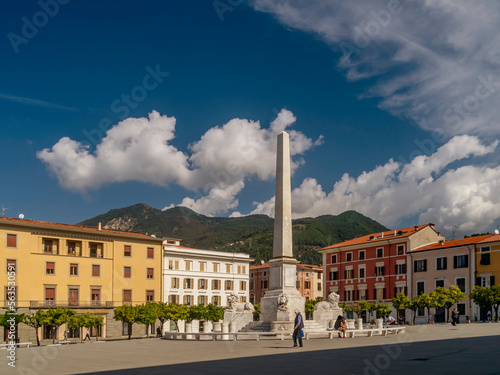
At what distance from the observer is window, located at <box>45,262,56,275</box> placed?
57897 mm

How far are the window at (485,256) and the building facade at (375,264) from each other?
Result: 1065 centimetres

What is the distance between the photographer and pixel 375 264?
72.3 m

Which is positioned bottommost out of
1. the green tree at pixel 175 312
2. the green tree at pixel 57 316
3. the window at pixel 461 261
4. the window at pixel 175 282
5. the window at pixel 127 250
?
the green tree at pixel 175 312

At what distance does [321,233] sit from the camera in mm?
187000

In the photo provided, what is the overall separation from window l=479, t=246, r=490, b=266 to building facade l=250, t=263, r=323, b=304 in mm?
40476

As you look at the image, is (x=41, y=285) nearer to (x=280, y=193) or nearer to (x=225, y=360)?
(x=280, y=193)

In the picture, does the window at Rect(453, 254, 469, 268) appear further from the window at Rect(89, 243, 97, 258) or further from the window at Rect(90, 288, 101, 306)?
the window at Rect(89, 243, 97, 258)

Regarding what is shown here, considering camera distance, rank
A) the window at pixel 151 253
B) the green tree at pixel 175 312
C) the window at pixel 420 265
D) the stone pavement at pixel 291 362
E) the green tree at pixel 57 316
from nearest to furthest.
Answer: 1. the stone pavement at pixel 291 362
2. the green tree at pixel 57 316
3. the green tree at pixel 175 312
4. the window at pixel 420 265
5. the window at pixel 151 253

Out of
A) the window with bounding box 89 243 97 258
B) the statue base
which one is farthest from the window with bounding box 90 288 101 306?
the statue base

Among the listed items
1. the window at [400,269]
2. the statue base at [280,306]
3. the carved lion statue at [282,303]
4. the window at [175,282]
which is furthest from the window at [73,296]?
the window at [400,269]

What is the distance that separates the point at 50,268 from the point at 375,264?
1570 inches

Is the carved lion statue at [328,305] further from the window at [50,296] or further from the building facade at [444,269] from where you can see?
the window at [50,296]

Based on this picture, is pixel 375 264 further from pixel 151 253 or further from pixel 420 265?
pixel 151 253

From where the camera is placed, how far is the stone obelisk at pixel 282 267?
2936cm
